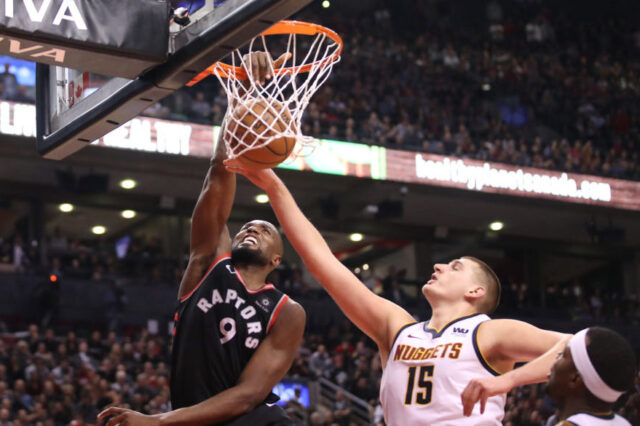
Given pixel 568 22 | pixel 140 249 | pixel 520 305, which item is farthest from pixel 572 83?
pixel 140 249

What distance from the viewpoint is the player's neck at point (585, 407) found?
289 centimetres

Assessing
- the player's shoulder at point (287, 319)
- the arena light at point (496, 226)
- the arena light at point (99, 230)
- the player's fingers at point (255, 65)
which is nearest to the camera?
the player's shoulder at point (287, 319)

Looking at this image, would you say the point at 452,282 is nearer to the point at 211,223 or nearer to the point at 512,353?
the point at 512,353

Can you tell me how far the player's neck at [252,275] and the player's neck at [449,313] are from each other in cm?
77

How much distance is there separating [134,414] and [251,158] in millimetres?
1125

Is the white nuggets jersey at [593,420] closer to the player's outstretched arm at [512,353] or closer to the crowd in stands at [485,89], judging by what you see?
the player's outstretched arm at [512,353]

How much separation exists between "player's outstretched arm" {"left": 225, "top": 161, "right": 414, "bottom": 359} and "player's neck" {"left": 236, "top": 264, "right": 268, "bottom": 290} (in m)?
0.20

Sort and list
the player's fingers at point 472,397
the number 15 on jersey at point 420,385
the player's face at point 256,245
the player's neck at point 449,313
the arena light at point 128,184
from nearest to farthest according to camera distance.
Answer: the player's fingers at point 472,397 < the number 15 on jersey at point 420,385 < the player's neck at point 449,313 < the player's face at point 256,245 < the arena light at point 128,184

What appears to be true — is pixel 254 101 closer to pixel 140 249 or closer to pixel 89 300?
pixel 89 300

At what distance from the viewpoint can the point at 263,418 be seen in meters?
3.97

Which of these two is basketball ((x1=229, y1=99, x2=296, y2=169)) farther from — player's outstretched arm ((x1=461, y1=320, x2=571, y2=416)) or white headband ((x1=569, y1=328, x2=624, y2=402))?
white headband ((x1=569, y1=328, x2=624, y2=402))

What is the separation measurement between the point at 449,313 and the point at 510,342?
361mm

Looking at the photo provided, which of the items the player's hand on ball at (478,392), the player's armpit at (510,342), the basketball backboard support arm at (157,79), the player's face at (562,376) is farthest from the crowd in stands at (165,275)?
the player's face at (562,376)

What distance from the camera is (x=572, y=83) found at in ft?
79.3
